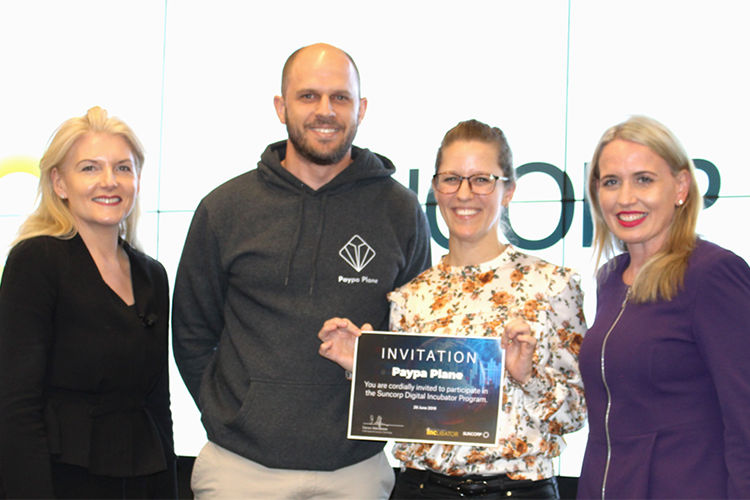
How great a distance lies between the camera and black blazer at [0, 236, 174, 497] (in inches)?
102

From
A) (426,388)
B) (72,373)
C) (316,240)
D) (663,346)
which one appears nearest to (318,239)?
(316,240)

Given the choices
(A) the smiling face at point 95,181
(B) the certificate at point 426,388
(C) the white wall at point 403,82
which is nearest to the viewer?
(B) the certificate at point 426,388

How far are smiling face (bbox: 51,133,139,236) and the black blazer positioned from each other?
12 cm

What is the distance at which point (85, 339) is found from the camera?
275 cm

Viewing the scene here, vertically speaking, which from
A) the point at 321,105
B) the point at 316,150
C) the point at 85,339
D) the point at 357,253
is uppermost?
the point at 321,105

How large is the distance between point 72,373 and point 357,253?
1040 mm

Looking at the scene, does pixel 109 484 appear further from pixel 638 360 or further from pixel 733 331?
pixel 733 331

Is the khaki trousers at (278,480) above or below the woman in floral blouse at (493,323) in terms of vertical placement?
below

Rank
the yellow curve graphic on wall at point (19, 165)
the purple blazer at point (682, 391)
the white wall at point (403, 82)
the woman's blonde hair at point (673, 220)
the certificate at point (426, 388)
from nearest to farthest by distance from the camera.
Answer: the purple blazer at point (682, 391), the woman's blonde hair at point (673, 220), the certificate at point (426, 388), the white wall at point (403, 82), the yellow curve graphic on wall at point (19, 165)

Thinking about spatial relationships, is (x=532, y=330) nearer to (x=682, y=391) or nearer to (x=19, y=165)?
(x=682, y=391)

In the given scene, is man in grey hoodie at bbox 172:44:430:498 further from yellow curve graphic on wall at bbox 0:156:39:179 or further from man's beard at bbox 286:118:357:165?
yellow curve graphic on wall at bbox 0:156:39:179

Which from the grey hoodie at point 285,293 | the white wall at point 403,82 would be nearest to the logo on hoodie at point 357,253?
the grey hoodie at point 285,293

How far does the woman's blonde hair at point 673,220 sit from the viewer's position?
7.82 ft

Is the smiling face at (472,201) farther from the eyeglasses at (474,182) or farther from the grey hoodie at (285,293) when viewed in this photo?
the grey hoodie at (285,293)
